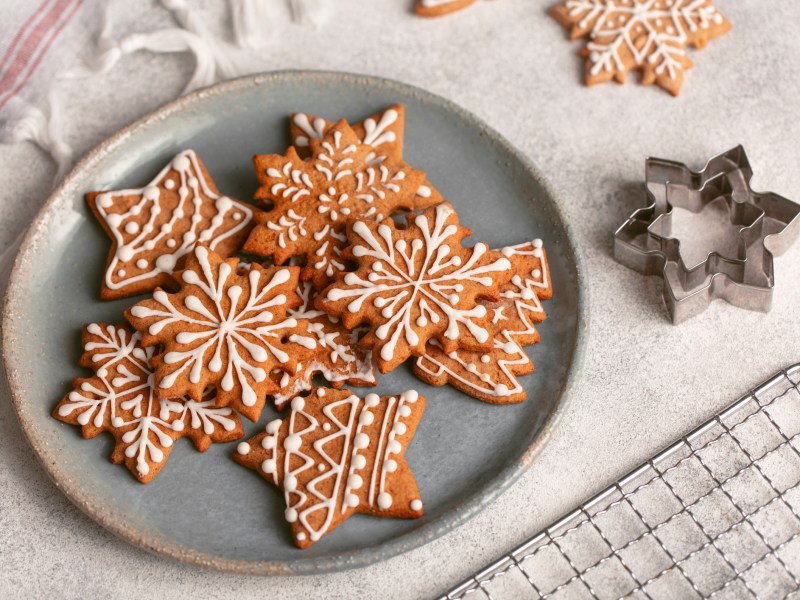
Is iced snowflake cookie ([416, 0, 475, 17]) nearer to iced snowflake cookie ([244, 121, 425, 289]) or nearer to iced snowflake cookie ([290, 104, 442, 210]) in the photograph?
iced snowflake cookie ([290, 104, 442, 210])

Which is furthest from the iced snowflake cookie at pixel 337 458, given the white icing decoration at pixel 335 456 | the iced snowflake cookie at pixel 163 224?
the iced snowflake cookie at pixel 163 224

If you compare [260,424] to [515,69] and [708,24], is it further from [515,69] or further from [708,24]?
[708,24]

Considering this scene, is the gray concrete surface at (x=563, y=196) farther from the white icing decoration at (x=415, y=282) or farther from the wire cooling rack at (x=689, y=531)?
the white icing decoration at (x=415, y=282)

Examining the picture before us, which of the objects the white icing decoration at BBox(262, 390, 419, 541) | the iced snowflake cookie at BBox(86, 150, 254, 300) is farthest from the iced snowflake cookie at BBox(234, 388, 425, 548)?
the iced snowflake cookie at BBox(86, 150, 254, 300)

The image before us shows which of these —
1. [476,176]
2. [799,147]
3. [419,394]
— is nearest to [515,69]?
[476,176]

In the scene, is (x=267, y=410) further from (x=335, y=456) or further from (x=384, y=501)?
(x=384, y=501)

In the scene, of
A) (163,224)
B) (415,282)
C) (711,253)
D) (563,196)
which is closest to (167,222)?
(163,224)
